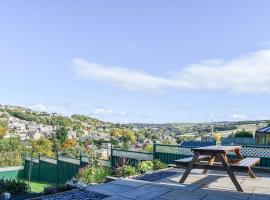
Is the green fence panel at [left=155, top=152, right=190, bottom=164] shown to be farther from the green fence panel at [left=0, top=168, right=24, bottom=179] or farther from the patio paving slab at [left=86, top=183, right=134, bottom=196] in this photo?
the green fence panel at [left=0, top=168, right=24, bottom=179]

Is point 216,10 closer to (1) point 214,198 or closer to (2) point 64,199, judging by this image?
(1) point 214,198

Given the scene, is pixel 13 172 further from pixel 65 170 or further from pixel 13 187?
pixel 13 187

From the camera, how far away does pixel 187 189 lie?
703 centimetres

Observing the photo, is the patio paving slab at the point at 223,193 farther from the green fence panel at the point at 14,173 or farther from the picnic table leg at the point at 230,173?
the green fence panel at the point at 14,173

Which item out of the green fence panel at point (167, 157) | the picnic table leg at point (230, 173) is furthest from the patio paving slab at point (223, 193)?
the green fence panel at point (167, 157)

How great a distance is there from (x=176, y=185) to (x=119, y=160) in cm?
649

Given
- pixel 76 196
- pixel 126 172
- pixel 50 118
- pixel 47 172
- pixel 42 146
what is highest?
pixel 50 118

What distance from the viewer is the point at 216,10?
43.8 feet

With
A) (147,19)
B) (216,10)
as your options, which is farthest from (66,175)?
(216,10)

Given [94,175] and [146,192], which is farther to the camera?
[94,175]

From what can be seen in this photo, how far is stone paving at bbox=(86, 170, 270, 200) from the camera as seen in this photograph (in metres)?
6.39

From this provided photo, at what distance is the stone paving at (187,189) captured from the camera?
639cm

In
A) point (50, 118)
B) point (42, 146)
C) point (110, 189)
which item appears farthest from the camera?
point (50, 118)

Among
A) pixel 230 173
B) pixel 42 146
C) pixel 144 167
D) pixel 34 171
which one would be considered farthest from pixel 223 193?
pixel 42 146
